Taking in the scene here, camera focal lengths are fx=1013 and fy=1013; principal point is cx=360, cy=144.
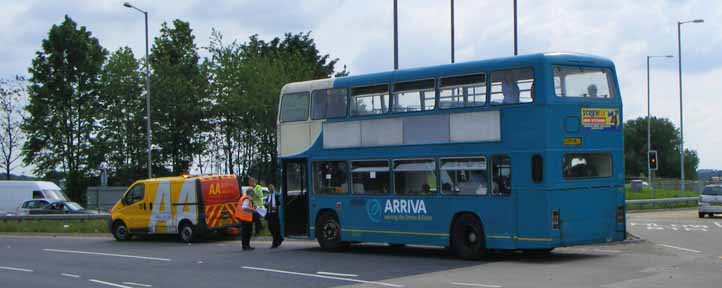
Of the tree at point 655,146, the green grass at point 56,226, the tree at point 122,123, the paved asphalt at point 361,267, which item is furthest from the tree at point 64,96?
the tree at point 655,146

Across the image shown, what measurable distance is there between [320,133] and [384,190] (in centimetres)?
229

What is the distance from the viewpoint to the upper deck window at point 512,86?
18.6 metres

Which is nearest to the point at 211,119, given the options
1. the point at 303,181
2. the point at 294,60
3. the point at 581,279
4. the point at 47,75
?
the point at 294,60

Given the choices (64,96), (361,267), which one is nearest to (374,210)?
(361,267)

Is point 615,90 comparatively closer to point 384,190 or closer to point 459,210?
point 459,210

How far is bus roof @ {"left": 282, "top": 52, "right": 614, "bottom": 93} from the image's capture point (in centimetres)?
1861

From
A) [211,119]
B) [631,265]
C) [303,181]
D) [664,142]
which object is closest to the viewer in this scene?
[631,265]

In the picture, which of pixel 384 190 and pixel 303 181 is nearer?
pixel 384 190

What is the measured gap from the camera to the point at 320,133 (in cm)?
2308

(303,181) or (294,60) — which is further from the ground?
(294,60)

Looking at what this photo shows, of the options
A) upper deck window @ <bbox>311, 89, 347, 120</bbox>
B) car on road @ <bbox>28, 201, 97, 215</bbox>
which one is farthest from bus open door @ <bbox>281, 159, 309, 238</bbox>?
car on road @ <bbox>28, 201, 97, 215</bbox>

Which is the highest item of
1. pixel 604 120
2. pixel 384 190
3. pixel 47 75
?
pixel 47 75

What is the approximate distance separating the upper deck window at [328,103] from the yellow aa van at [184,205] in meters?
5.81

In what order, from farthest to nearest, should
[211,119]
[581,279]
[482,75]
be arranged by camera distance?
[211,119]
[482,75]
[581,279]
